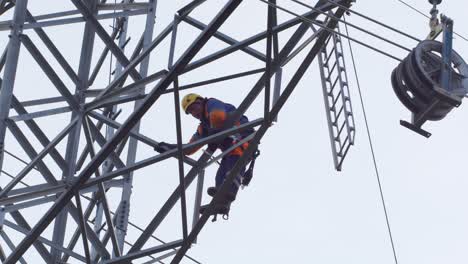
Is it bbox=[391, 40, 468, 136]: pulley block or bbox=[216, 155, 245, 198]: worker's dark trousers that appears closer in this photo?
bbox=[391, 40, 468, 136]: pulley block

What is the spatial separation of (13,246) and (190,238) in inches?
80.8

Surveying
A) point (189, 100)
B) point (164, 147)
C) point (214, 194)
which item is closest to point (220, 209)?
point (214, 194)

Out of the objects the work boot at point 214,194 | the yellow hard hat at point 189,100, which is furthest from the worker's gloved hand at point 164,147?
the yellow hard hat at point 189,100

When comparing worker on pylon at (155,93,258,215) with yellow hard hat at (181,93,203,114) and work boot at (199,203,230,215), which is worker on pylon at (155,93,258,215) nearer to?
work boot at (199,203,230,215)

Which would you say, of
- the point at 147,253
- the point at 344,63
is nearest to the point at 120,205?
the point at 147,253

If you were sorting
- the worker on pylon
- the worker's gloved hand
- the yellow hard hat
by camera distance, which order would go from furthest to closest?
the yellow hard hat
the worker on pylon
the worker's gloved hand

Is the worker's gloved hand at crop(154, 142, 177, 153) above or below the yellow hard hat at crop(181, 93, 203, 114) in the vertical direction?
below

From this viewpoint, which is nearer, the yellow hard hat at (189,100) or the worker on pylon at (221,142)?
the worker on pylon at (221,142)

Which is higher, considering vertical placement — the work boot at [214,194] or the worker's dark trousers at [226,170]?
the worker's dark trousers at [226,170]

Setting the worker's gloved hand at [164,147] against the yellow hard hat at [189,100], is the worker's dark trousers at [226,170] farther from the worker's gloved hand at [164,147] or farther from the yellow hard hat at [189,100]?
the yellow hard hat at [189,100]

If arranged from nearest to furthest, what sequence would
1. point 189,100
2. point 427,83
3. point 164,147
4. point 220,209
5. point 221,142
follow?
point 427,83 < point 164,147 < point 220,209 < point 221,142 < point 189,100

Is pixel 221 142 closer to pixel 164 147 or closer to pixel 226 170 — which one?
pixel 226 170

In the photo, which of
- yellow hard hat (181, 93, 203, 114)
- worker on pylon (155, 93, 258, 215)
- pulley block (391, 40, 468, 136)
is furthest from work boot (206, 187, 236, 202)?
pulley block (391, 40, 468, 136)

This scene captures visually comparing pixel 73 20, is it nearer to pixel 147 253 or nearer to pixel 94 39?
pixel 94 39
